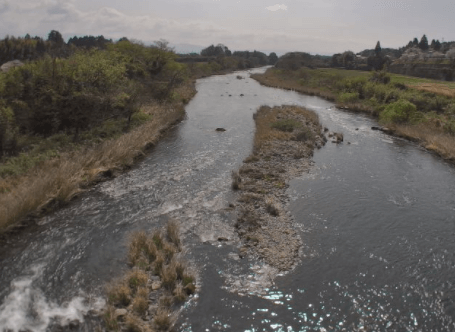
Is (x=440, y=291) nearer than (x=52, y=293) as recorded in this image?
No

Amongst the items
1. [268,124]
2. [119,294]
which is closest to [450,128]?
[268,124]

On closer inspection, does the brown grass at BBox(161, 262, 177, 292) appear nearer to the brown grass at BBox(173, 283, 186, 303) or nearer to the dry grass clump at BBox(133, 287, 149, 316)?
the brown grass at BBox(173, 283, 186, 303)

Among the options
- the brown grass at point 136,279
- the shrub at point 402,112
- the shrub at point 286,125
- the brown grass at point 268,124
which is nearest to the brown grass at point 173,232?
the brown grass at point 136,279

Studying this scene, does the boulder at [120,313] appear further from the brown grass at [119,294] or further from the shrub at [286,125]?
the shrub at [286,125]

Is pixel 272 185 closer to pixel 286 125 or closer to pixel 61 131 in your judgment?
pixel 286 125

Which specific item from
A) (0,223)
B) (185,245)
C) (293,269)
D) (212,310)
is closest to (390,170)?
(293,269)

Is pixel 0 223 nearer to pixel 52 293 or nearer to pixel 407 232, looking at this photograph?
pixel 52 293
